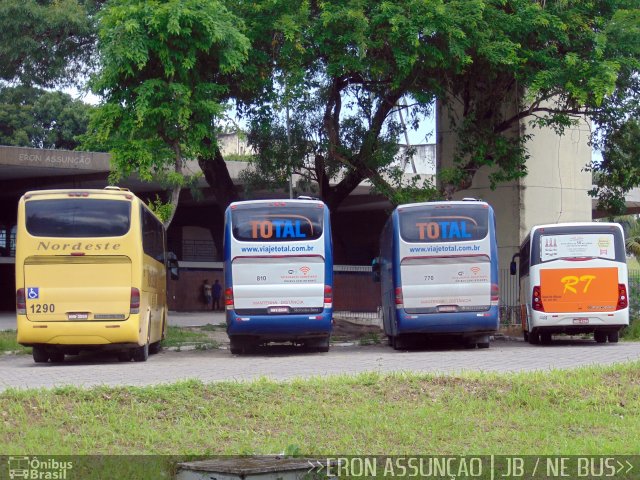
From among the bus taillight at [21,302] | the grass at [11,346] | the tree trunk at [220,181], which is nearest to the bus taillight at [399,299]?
the bus taillight at [21,302]

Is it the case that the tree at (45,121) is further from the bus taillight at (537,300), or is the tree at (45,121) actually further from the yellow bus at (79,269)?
the yellow bus at (79,269)

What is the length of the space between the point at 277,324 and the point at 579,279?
287 inches

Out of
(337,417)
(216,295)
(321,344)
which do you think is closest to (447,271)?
(321,344)

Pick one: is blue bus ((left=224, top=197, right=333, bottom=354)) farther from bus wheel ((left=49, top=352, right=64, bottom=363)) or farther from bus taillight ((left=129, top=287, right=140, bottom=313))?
bus wheel ((left=49, top=352, right=64, bottom=363))

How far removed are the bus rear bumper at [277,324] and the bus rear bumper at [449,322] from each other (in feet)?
6.00

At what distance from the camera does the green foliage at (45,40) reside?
2758 cm

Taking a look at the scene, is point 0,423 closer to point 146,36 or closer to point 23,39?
point 146,36

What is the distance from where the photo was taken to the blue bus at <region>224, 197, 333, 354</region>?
2131 cm

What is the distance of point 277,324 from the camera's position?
21.3m

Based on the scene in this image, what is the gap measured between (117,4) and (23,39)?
18.4ft

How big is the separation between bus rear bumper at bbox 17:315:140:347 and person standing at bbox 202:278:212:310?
27.8 metres

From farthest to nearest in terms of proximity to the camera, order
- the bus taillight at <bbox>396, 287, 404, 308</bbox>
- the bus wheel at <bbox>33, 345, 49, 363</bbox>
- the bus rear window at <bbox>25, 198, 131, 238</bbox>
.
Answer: the bus taillight at <bbox>396, 287, 404, 308</bbox>
the bus wheel at <bbox>33, 345, 49, 363</bbox>
the bus rear window at <bbox>25, 198, 131, 238</bbox>

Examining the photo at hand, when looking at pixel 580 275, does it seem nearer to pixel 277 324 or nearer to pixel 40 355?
pixel 277 324

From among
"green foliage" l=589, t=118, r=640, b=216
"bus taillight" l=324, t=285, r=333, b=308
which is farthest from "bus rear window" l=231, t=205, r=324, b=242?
"green foliage" l=589, t=118, r=640, b=216
